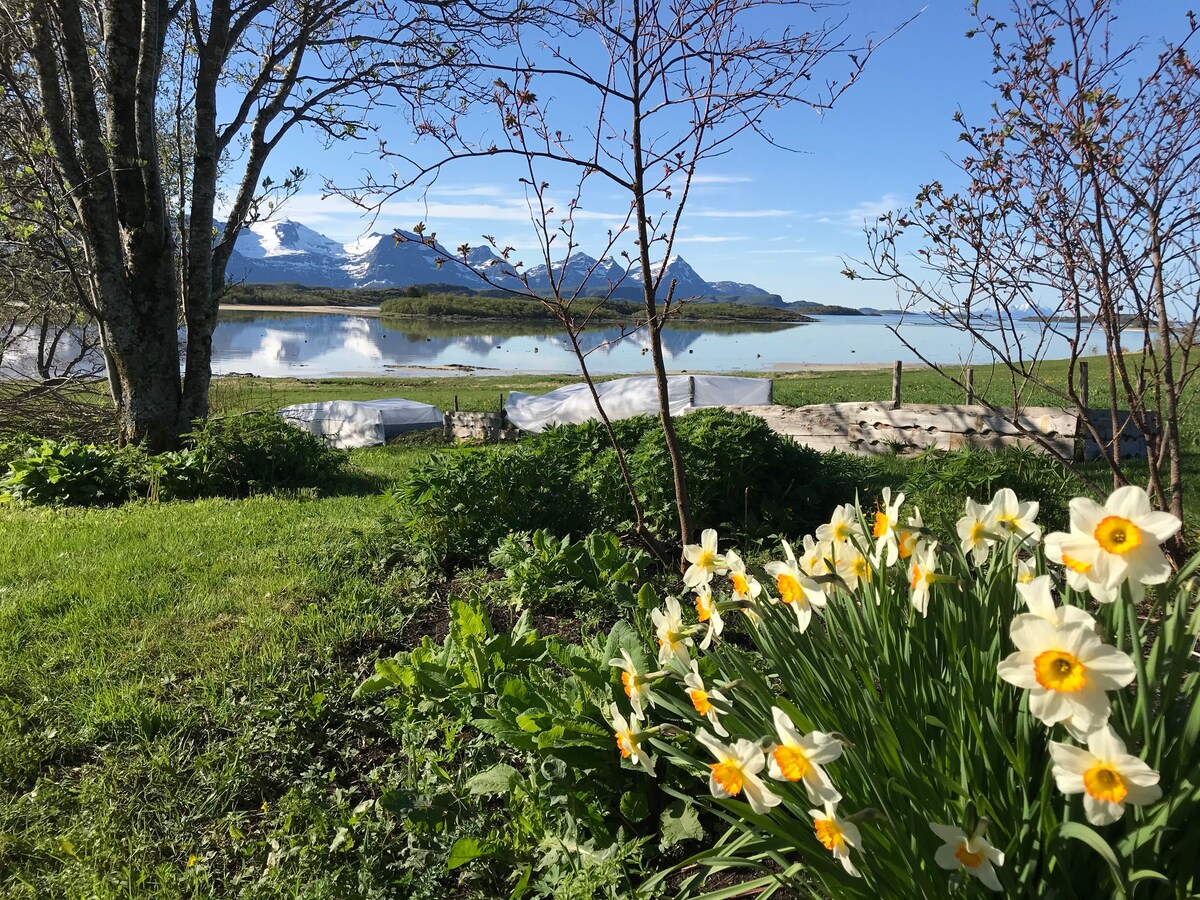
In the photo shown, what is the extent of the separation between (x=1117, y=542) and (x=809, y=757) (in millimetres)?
534

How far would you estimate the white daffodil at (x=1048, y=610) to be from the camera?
1.01m

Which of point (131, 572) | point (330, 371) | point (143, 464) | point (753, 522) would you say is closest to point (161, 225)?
point (143, 464)

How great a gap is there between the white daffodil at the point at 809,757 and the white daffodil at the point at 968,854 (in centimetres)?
16

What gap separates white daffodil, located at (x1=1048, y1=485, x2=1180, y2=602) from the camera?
104 centimetres

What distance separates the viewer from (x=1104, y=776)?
1.02 metres

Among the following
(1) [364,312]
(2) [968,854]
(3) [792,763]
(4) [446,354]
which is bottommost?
(2) [968,854]

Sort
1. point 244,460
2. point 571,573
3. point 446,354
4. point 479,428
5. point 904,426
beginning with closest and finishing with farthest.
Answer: point 571,573 → point 244,460 → point 904,426 → point 479,428 → point 446,354

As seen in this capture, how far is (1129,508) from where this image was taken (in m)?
1.06

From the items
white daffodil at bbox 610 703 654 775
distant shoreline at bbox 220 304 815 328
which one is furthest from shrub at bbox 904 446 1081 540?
distant shoreline at bbox 220 304 815 328

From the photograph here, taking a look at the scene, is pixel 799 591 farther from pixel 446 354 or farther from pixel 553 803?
pixel 446 354

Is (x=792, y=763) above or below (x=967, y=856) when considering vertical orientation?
above

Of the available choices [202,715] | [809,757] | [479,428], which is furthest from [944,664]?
[479,428]

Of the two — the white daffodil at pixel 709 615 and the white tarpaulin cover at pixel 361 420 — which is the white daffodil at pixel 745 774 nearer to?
the white daffodil at pixel 709 615

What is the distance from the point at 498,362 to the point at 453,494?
119ft
